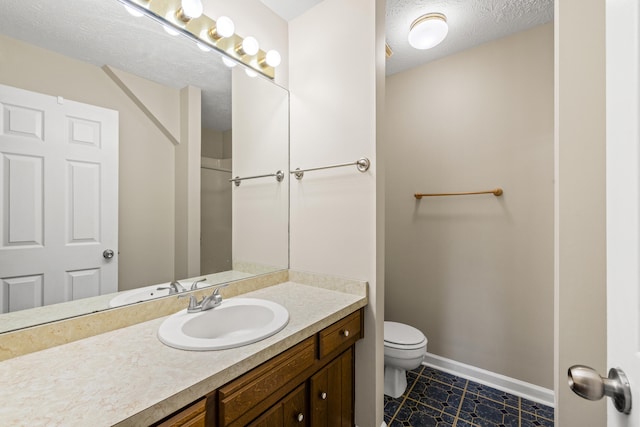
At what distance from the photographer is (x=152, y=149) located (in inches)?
45.3

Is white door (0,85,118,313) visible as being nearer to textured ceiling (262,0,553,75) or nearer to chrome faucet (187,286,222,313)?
chrome faucet (187,286,222,313)

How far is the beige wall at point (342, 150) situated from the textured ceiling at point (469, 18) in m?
0.40

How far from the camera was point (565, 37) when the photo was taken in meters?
0.88

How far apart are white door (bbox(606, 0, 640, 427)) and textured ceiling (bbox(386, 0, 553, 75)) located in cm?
147

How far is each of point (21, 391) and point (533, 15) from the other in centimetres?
279

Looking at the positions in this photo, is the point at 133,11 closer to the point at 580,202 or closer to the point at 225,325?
the point at 225,325

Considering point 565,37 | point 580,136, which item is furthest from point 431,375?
point 565,37

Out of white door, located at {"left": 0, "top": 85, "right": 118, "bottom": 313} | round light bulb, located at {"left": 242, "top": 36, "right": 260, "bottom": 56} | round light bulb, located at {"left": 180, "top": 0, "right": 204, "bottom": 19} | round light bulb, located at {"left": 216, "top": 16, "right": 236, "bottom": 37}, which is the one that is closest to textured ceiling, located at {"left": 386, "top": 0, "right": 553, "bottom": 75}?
round light bulb, located at {"left": 242, "top": 36, "right": 260, "bottom": 56}

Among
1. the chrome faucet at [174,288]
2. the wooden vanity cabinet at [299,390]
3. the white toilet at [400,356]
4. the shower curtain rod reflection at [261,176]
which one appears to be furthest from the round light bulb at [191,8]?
the white toilet at [400,356]

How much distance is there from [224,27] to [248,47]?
168 millimetres

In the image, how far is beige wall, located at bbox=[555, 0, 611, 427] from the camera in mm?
823

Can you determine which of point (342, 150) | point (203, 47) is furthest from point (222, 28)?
point (342, 150)

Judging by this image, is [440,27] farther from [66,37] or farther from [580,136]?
[66,37]

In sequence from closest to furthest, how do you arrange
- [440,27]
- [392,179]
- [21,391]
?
[21,391] → [440,27] → [392,179]
